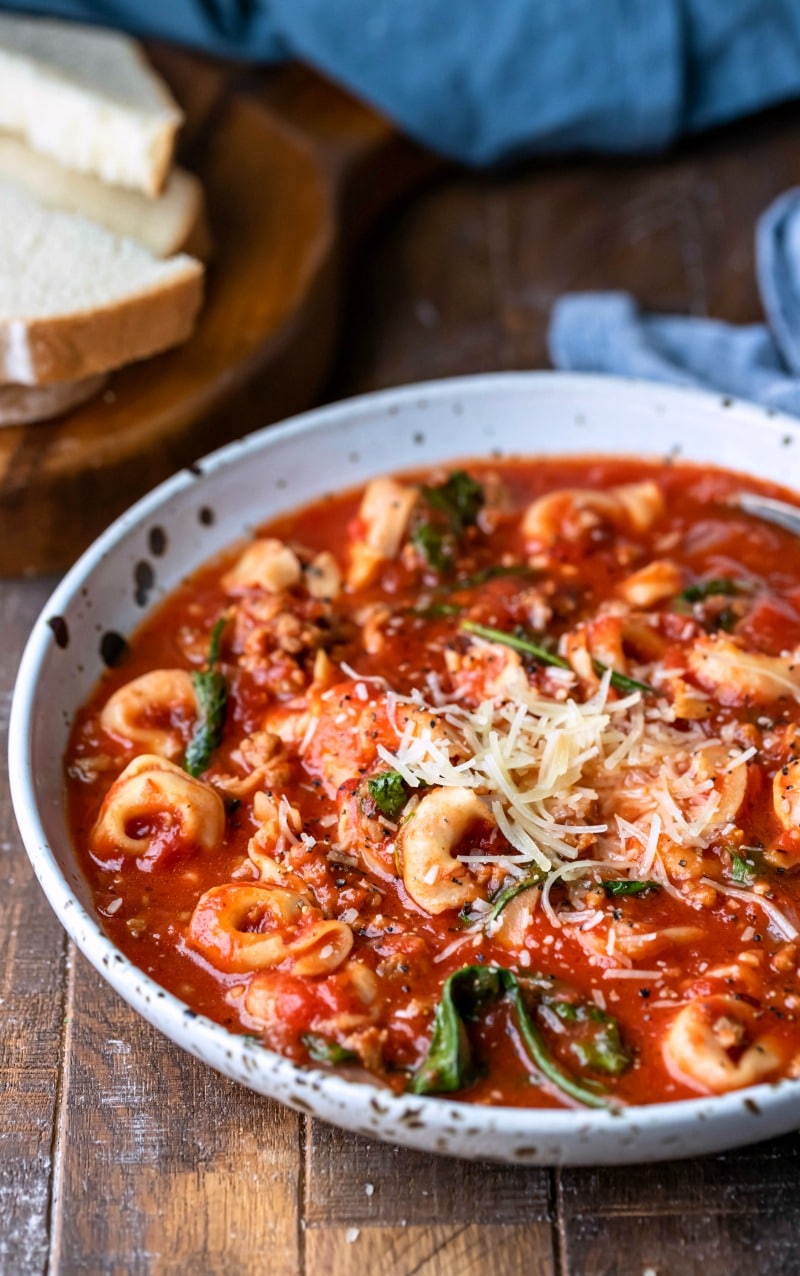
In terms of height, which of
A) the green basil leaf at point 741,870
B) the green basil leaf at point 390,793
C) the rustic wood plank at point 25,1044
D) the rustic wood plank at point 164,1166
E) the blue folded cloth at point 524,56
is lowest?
the rustic wood plank at point 25,1044

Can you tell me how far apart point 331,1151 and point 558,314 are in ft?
12.4

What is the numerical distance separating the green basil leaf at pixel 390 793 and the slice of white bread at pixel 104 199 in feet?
9.70

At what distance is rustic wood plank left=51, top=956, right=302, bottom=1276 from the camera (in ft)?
11.3

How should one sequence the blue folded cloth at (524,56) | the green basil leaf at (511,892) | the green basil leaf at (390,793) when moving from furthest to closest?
the blue folded cloth at (524,56) < the green basil leaf at (390,793) < the green basil leaf at (511,892)

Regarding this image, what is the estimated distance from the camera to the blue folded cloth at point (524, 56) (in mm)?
6512

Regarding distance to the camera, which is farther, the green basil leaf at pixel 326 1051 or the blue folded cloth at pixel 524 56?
the blue folded cloth at pixel 524 56

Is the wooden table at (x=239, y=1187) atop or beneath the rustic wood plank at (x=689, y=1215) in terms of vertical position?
beneath

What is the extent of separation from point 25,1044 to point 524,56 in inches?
197

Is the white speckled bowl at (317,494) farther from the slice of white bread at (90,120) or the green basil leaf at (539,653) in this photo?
the slice of white bread at (90,120)

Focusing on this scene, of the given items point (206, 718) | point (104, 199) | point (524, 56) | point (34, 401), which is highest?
point (524, 56)

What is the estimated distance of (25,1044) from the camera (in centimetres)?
396

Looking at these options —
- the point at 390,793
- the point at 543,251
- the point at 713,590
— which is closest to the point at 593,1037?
the point at 390,793

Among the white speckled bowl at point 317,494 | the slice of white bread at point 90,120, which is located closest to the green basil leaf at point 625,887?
the white speckled bowl at point 317,494

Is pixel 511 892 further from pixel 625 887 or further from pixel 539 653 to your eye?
pixel 539 653
